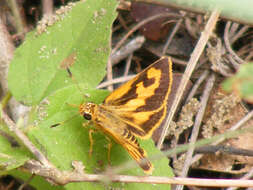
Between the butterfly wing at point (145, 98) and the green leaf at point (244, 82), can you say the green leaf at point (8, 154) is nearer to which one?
the butterfly wing at point (145, 98)

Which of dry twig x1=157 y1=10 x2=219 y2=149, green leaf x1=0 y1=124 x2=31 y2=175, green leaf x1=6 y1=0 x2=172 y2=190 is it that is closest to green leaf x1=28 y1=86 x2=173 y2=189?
green leaf x1=6 y1=0 x2=172 y2=190

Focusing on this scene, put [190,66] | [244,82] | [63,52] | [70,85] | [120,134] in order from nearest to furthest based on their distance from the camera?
[244,82]
[120,134]
[70,85]
[63,52]
[190,66]

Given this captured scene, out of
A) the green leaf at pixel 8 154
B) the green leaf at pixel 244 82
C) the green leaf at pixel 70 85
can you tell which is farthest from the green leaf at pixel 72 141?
the green leaf at pixel 244 82

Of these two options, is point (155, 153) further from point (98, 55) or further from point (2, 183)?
point (2, 183)

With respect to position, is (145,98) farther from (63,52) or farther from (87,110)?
(63,52)

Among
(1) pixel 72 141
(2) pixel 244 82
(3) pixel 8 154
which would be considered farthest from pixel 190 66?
(2) pixel 244 82

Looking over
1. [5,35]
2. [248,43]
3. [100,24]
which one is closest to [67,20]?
[100,24]
